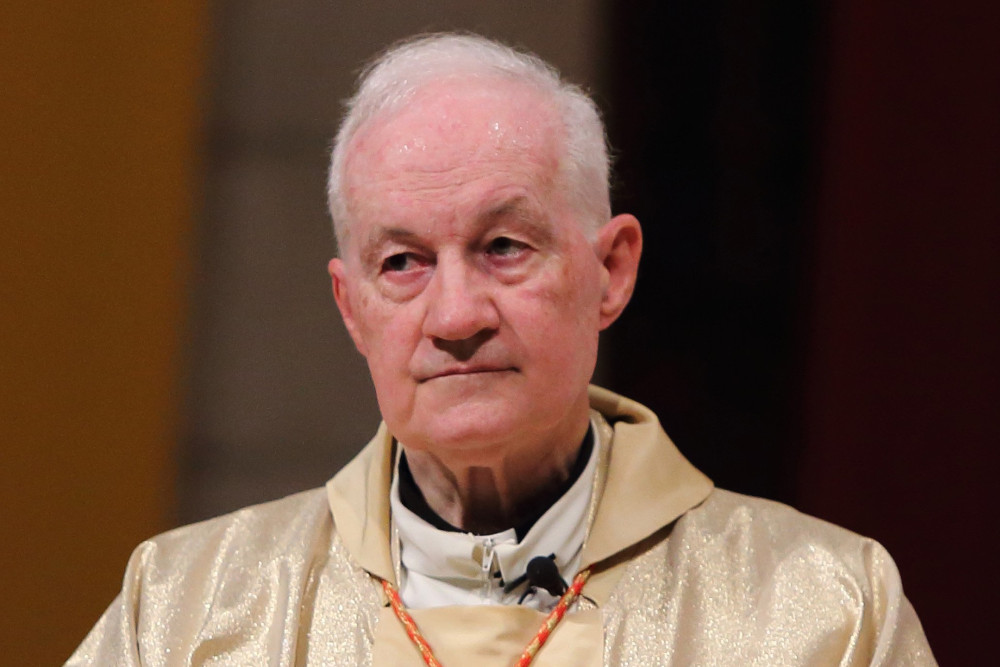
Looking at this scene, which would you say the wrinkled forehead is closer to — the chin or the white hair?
the white hair

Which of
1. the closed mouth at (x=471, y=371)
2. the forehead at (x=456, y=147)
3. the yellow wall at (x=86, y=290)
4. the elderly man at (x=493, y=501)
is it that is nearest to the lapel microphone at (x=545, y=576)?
the elderly man at (x=493, y=501)

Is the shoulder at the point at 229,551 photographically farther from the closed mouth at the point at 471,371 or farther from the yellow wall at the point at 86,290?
the yellow wall at the point at 86,290

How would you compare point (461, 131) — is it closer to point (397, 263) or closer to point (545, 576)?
point (397, 263)

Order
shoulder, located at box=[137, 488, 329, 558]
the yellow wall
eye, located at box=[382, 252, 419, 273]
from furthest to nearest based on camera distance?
the yellow wall → shoulder, located at box=[137, 488, 329, 558] → eye, located at box=[382, 252, 419, 273]

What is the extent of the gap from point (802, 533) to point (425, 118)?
0.93 metres

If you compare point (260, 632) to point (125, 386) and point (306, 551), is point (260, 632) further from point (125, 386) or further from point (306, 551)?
point (125, 386)

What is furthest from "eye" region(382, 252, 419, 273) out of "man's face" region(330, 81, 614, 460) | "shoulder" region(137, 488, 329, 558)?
"shoulder" region(137, 488, 329, 558)

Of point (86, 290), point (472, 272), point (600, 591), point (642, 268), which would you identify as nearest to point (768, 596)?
point (600, 591)

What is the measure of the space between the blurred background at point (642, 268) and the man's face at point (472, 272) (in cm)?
84

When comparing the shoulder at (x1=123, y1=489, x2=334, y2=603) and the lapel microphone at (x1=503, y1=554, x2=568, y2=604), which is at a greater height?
the lapel microphone at (x1=503, y1=554, x2=568, y2=604)

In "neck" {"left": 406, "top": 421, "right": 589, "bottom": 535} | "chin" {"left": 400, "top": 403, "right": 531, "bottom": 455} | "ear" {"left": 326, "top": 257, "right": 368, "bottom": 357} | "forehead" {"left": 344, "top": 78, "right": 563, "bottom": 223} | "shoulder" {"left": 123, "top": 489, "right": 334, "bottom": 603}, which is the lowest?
"shoulder" {"left": 123, "top": 489, "right": 334, "bottom": 603}

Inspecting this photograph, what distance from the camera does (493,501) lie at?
2.27m

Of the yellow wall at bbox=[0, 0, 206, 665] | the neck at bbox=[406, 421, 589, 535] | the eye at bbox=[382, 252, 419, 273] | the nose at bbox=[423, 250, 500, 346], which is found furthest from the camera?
the yellow wall at bbox=[0, 0, 206, 665]

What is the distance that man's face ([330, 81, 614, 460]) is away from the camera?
6.74ft
